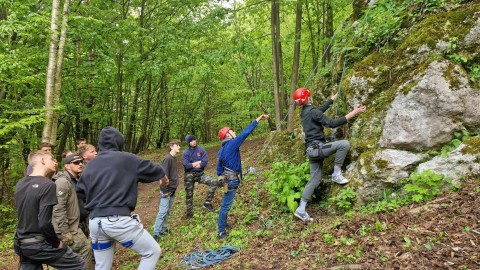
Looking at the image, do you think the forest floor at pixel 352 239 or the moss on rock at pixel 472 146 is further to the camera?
the moss on rock at pixel 472 146

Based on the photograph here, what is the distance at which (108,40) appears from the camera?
1545cm

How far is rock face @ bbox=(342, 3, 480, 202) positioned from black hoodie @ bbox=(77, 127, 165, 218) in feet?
13.1

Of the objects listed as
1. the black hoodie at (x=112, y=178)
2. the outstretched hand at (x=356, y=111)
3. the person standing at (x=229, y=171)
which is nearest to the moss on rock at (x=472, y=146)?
the outstretched hand at (x=356, y=111)

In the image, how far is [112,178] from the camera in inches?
158

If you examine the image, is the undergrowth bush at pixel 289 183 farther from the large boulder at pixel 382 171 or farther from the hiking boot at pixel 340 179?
the large boulder at pixel 382 171

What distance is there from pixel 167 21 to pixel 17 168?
39.1 ft

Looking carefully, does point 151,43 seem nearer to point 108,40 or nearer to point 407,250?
point 108,40

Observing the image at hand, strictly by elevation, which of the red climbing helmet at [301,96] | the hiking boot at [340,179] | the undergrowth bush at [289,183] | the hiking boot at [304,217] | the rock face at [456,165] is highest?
the red climbing helmet at [301,96]

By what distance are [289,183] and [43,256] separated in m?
4.67

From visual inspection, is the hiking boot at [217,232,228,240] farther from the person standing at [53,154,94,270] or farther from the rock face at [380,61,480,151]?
the rock face at [380,61,480,151]

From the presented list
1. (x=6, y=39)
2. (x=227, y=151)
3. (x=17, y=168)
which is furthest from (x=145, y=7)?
(x=227, y=151)

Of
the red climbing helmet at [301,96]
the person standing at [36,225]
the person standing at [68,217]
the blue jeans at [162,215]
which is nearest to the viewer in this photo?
the person standing at [36,225]

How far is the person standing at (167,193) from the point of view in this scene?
25.3ft

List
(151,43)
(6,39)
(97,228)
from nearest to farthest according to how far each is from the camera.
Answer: (97,228)
(6,39)
(151,43)
